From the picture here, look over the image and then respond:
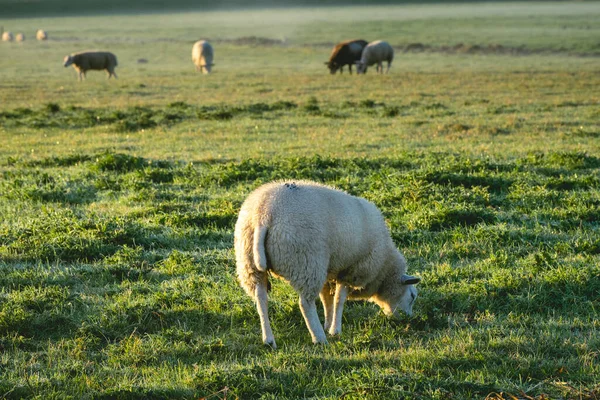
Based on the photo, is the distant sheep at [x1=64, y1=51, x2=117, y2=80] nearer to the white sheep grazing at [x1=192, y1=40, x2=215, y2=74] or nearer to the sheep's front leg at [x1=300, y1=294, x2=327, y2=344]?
the white sheep grazing at [x1=192, y1=40, x2=215, y2=74]

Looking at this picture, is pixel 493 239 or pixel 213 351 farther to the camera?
pixel 493 239

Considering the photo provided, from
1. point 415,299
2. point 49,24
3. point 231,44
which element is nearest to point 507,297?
point 415,299

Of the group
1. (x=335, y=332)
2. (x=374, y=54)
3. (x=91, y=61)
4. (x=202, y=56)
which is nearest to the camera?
(x=335, y=332)

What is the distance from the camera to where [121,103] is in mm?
25312

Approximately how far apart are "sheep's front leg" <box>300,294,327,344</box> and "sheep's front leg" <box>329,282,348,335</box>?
0.29 metres

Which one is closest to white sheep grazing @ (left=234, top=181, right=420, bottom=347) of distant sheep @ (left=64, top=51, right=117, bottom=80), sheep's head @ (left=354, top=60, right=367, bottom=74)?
distant sheep @ (left=64, top=51, right=117, bottom=80)

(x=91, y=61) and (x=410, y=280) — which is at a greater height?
(x=91, y=61)

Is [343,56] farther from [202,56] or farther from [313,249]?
[313,249]

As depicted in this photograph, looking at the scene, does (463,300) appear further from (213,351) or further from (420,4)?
(420,4)

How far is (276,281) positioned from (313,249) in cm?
171

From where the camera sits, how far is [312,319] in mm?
6070

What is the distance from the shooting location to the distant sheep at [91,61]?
4078cm

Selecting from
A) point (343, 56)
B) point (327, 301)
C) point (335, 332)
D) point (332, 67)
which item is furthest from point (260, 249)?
point (343, 56)

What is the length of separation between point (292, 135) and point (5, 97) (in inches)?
584
